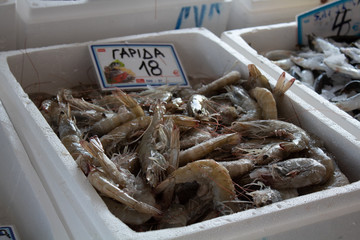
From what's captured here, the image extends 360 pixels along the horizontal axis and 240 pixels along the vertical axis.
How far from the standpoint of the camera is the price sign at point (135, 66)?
2682mm

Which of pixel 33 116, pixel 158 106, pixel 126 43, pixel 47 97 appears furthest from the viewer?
pixel 126 43

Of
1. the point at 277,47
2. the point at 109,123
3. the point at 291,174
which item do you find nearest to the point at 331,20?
the point at 277,47

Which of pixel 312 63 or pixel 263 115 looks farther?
pixel 312 63

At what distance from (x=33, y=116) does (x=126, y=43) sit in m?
1.00

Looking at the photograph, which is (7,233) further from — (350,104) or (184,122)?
(350,104)

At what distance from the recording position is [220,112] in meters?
2.41

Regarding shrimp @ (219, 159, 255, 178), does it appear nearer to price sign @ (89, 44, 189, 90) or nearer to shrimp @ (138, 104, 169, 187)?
shrimp @ (138, 104, 169, 187)

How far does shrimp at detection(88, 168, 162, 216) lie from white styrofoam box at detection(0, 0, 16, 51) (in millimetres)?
1454

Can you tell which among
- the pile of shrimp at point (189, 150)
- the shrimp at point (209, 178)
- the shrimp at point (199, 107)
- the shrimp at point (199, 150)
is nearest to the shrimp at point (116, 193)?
the pile of shrimp at point (189, 150)

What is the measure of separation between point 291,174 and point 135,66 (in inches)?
49.9

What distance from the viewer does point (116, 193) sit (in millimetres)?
1653

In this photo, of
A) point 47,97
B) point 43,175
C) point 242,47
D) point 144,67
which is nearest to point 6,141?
point 43,175

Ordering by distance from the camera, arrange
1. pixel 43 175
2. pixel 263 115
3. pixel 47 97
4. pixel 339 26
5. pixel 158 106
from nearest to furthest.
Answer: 1. pixel 43 175
2. pixel 158 106
3. pixel 263 115
4. pixel 47 97
5. pixel 339 26

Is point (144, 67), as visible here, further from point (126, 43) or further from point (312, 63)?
point (312, 63)
